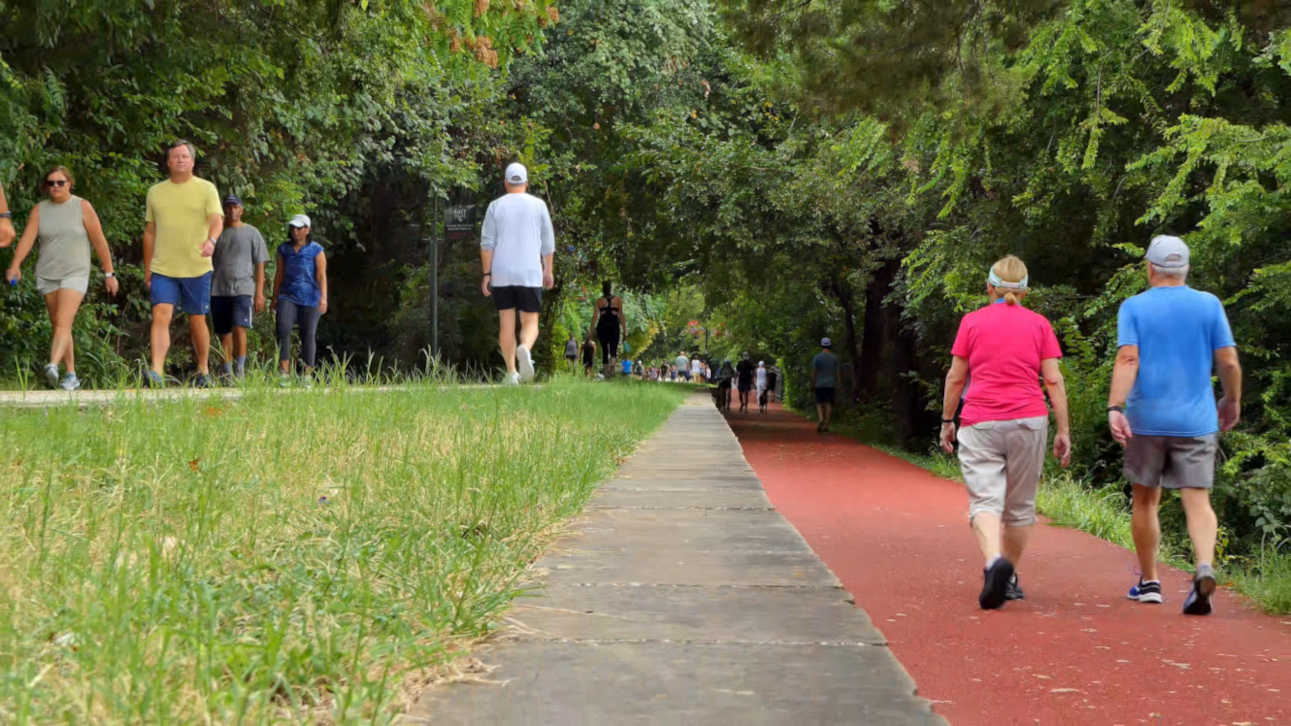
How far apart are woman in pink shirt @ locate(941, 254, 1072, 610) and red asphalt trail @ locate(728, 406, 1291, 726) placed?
42cm

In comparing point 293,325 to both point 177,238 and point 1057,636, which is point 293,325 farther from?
point 1057,636

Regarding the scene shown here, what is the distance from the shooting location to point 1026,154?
14570mm

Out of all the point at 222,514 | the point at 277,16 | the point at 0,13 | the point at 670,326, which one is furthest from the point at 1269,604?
the point at 670,326

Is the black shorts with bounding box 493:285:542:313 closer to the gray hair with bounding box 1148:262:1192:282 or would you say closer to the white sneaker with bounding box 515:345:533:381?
the white sneaker with bounding box 515:345:533:381

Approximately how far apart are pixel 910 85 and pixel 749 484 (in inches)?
132

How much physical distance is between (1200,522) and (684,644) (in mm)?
4154

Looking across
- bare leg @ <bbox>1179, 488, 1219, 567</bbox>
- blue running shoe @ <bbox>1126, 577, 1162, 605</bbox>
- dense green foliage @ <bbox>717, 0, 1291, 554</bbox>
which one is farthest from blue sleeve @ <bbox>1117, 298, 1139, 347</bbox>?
dense green foliage @ <bbox>717, 0, 1291, 554</bbox>

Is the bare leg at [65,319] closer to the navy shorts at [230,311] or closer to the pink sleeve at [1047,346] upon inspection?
the navy shorts at [230,311]

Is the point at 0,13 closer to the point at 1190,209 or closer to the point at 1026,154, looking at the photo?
the point at 1026,154

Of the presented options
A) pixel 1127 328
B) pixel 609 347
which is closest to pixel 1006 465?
pixel 1127 328

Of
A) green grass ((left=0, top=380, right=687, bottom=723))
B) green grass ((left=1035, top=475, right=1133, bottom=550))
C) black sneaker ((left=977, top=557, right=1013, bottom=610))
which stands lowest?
green grass ((left=1035, top=475, right=1133, bottom=550))

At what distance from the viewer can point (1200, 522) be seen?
5.98 m

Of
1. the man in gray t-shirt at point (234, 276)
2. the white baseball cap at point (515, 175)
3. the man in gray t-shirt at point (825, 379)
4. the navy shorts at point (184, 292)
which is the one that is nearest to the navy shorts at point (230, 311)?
the man in gray t-shirt at point (234, 276)

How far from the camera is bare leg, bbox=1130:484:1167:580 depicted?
6109mm
